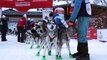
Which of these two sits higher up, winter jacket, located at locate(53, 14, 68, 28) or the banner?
the banner

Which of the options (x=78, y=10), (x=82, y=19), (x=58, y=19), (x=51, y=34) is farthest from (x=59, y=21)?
(x=78, y=10)

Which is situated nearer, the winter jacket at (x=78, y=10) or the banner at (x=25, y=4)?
the winter jacket at (x=78, y=10)

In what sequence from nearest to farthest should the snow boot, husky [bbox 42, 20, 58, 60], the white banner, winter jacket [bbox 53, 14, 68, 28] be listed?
the snow boot
husky [bbox 42, 20, 58, 60]
winter jacket [bbox 53, 14, 68, 28]
the white banner

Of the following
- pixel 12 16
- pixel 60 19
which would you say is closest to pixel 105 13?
pixel 12 16

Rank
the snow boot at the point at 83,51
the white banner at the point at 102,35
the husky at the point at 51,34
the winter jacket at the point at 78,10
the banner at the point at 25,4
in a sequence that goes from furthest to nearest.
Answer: the white banner at the point at 102,35, the banner at the point at 25,4, the husky at the point at 51,34, the snow boot at the point at 83,51, the winter jacket at the point at 78,10

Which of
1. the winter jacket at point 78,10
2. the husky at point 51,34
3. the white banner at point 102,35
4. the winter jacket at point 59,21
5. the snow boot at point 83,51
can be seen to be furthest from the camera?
the white banner at point 102,35

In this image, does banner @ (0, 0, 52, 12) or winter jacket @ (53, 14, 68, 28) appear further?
banner @ (0, 0, 52, 12)

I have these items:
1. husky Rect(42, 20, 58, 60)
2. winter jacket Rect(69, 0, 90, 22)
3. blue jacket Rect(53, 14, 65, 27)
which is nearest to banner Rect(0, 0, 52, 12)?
blue jacket Rect(53, 14, 65, 27)

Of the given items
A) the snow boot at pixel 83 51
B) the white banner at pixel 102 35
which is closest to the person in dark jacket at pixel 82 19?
the snow boot at pixel 83 51

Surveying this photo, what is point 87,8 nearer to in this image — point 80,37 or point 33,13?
point 80,37

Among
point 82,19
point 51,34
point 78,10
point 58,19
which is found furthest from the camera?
point 58,19

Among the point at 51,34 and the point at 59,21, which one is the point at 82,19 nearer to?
the point at 51,34

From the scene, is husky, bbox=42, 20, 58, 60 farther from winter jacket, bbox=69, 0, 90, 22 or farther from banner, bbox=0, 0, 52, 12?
banner, bbox=0, 0, 52, 12

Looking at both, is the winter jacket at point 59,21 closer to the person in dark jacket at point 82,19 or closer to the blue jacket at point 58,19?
the blue jacket at point 58,19
